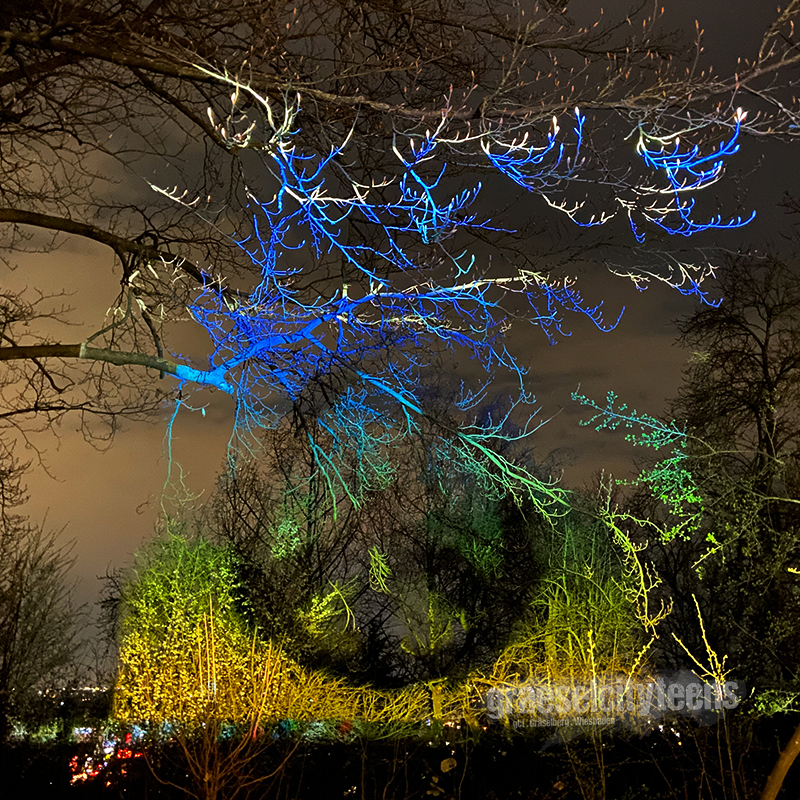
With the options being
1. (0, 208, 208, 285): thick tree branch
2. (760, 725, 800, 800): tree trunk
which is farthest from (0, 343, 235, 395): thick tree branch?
(760, 725, 800, 800): tree trunk

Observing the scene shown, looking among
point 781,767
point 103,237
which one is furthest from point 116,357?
point 781,767

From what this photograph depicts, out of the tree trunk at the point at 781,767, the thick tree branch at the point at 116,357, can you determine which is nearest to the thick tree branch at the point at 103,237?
the thick tree branch at the point at 116,357

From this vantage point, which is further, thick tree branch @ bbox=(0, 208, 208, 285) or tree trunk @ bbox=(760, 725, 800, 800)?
thick tree branch @ bbox=(0, 208, 208, 285)

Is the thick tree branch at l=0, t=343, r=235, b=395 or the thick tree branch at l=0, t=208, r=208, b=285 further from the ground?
the thick tree branch at l=0, t=208, r=208, b=285

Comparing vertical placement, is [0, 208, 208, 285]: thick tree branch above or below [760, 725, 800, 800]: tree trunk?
above

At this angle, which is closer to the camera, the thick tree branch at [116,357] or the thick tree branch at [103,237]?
the thick tree branch at [116,357]

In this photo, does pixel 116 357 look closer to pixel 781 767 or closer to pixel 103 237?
pixel 103 237

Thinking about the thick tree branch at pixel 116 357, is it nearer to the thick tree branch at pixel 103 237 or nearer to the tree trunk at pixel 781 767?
the thick tree branch at pixel 103 237

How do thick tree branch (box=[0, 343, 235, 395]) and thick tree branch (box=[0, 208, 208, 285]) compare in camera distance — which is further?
thick tree branch (box=[0, 208, 208, 285])

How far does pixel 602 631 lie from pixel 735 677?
3.83m

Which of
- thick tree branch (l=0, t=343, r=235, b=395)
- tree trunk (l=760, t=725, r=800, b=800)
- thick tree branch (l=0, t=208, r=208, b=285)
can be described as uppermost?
thick tree branch (l=0, t=208, r=208, b=285)

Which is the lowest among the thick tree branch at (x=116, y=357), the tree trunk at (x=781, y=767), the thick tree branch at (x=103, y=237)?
the tree trunk at (x=781, y=767)

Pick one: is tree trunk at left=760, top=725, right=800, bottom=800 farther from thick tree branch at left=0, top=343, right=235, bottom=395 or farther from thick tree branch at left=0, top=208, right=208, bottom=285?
thick tree branch at left=0, top=208, right=208, bottom=285

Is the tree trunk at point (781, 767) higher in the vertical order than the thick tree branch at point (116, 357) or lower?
lower
